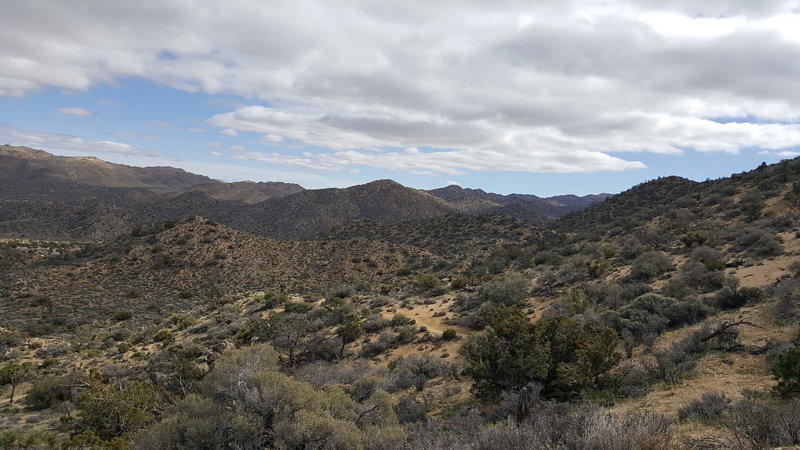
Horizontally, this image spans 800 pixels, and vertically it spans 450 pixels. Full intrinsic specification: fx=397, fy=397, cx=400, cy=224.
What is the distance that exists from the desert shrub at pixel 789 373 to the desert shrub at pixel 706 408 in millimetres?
1128

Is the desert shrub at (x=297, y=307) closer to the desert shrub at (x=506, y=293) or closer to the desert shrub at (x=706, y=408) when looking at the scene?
the desert shrub at (x=506, y=293)

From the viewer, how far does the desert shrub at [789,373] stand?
316 inches

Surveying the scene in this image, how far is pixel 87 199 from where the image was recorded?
131 m

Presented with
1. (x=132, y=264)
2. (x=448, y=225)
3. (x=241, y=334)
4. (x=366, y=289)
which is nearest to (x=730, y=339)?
(x=241, y=334)

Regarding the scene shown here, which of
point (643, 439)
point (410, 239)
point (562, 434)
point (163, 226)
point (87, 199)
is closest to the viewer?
point (643, 439)

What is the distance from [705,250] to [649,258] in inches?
104

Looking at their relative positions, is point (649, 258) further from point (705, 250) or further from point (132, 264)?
point (132, 264)

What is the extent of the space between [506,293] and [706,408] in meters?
15.3

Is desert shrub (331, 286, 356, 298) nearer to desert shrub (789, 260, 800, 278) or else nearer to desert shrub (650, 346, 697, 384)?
desert shrub (650, 346, 697, 384)

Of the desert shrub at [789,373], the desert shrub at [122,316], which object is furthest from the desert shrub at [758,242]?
the desert shrub at [122,316]

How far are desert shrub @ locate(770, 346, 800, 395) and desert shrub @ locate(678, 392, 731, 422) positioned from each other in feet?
3.70

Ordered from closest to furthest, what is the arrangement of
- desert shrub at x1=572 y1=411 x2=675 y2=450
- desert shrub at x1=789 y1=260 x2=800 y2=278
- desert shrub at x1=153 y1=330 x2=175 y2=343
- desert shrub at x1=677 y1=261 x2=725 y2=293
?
desert shrub at x1=572 y1=411 x2=675 y2=450 < desert shrub at x1=789 y1=260 x2=800 y2=278 < desert shrub at x1=677 y1=261 x2=725 y2=293 < desert shrub at x1=153 y1=330 x2=175 y2=343

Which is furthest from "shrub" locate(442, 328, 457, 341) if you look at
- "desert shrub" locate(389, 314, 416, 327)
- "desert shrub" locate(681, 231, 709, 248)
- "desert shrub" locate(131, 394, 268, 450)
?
"desert shrub" locate(681, 231, 709, 248)

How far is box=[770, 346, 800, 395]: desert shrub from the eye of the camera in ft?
26.3
